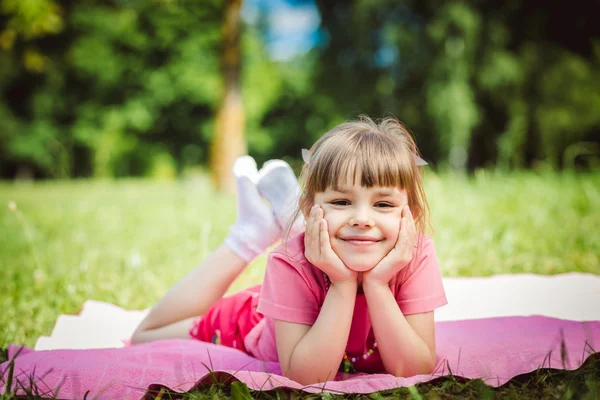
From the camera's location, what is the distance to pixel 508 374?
1.56 meters

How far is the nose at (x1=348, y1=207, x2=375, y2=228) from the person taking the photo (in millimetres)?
→ 1479

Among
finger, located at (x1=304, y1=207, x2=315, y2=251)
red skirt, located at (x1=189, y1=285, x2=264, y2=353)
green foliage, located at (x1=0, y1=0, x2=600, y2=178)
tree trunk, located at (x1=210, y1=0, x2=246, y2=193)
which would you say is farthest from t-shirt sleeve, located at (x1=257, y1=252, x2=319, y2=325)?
tree trunk, located at (x1=210, y1=0, x2=246, y2=193)

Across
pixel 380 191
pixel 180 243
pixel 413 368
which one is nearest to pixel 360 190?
pixel 380 191

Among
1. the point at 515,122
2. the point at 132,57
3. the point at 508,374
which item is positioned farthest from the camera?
the point at 132,57

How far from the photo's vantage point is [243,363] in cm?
181

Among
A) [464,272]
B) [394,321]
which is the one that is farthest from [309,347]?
[464,272]

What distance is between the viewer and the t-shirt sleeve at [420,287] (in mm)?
1596

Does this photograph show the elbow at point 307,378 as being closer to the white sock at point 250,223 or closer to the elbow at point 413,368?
the elbow at point 413,368

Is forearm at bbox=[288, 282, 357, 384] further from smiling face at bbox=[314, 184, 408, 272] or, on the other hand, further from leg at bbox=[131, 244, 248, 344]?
leg at bbox=[131, 244, 248, 344]

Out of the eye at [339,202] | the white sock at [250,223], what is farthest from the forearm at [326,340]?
the white sock at [250,223]

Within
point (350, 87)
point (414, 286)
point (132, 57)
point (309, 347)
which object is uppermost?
point (132, 57)

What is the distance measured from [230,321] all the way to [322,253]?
75 cm

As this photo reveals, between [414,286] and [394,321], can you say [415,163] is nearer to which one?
[414,286]

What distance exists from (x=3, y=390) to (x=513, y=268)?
2691 millimetres
